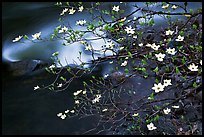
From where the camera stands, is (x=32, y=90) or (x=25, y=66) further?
(x=25, y=66)

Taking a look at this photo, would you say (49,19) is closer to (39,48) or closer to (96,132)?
(39,48)

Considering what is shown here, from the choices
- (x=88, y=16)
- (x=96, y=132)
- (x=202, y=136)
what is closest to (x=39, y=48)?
(x=88, y=16)

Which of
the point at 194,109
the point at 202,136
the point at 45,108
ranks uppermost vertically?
the point at 202,136

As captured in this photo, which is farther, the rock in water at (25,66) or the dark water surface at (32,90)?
the rock in water at (25,66)
